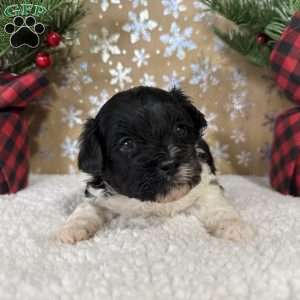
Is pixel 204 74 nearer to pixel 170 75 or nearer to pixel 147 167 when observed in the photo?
pixel 170 75

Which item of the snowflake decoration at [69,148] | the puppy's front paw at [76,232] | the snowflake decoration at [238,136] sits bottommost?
the snowflake decoration at [69,148]

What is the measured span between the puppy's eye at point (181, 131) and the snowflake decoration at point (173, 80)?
1.00 meters

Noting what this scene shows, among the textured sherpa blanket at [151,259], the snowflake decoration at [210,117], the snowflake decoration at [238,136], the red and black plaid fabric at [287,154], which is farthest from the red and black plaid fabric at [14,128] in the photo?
the red and black plaid fabric at [287,154]

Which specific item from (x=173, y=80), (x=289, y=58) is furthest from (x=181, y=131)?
(x=173, y=80)

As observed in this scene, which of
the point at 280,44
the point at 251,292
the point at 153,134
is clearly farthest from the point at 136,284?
the point at 280,44

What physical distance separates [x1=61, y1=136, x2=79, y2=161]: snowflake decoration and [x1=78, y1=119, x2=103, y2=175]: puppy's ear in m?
1.07

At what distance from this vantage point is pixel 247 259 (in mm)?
1463

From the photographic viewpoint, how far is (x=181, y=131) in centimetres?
196

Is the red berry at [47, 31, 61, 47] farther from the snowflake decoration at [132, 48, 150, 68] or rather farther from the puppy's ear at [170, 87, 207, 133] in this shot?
the puppy's ear at [170, 87, 207, 133]

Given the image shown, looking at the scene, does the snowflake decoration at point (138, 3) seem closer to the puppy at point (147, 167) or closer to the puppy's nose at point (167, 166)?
the puppy at point (147, 167)

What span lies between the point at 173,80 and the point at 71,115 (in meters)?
0.73

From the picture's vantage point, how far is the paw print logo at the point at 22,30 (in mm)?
2467

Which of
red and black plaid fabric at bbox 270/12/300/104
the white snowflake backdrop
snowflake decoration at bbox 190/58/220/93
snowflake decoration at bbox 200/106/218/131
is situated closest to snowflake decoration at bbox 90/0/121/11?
the white snowflake backdrop

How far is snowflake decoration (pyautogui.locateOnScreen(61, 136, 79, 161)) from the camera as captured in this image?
3088 millimetres
